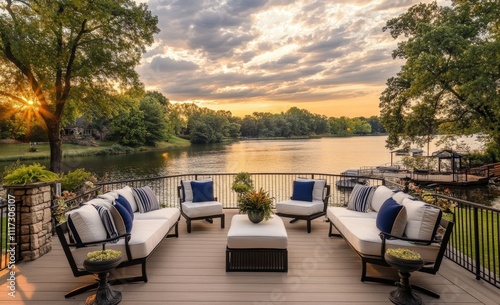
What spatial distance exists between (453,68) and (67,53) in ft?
60.8

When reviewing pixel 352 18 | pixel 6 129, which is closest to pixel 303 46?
pixel 352 18

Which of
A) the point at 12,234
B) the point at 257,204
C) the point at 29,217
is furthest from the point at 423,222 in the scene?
the point at 12,234

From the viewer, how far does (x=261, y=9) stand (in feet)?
32.4

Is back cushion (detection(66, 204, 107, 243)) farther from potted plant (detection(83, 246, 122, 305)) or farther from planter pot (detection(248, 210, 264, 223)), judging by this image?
planter pot (detection(248, 210, 264, 223))

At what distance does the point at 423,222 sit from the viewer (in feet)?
10.9

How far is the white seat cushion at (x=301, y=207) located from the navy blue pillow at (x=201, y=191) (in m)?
1.55

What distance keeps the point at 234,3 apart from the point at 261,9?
1.12 m

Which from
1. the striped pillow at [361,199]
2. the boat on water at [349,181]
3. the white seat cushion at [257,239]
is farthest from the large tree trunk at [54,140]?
the striped pillow at [361,199]

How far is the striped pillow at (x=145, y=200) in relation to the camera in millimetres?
4996

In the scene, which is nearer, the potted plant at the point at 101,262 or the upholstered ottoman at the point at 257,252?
the potted plant at the point at 101,262

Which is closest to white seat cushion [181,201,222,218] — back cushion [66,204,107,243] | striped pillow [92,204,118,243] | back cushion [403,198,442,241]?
striped pillow [92,204,118,243]

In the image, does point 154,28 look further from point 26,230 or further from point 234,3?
point 26,230

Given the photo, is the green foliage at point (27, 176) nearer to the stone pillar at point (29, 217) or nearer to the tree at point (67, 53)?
→ the stone pillar at point (29, 217)

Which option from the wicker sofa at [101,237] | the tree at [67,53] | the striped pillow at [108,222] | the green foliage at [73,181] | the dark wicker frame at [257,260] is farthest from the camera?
the tree at [67,53]
